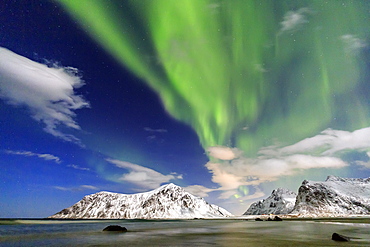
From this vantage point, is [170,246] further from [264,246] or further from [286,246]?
[286,246]

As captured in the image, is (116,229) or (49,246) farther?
(116,229)

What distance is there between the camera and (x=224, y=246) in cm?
2066

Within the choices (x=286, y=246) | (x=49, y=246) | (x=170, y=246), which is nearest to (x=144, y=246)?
(x=170, y=246)

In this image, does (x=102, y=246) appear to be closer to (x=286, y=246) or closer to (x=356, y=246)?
(x=286, y=246)

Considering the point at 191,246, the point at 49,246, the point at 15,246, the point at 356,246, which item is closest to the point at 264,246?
the point at 191,246

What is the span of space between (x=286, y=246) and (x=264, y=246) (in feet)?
6.45

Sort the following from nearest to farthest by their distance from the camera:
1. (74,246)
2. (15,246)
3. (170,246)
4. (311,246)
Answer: (311,246) < (170,246) < (74,246) < (15,246)

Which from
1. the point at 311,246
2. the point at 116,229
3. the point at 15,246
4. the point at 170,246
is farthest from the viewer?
the point at 116,229

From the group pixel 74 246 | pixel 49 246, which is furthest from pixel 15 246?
pixel 74 246

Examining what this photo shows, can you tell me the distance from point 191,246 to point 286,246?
28.6ft

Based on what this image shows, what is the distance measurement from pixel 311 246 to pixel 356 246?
4.13 meters

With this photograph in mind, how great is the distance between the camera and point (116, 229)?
1879 inches

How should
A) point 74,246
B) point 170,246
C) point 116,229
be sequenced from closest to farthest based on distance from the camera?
point 170,246, point 74,246, point 116,229

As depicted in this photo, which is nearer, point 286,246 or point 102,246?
point 286,246
